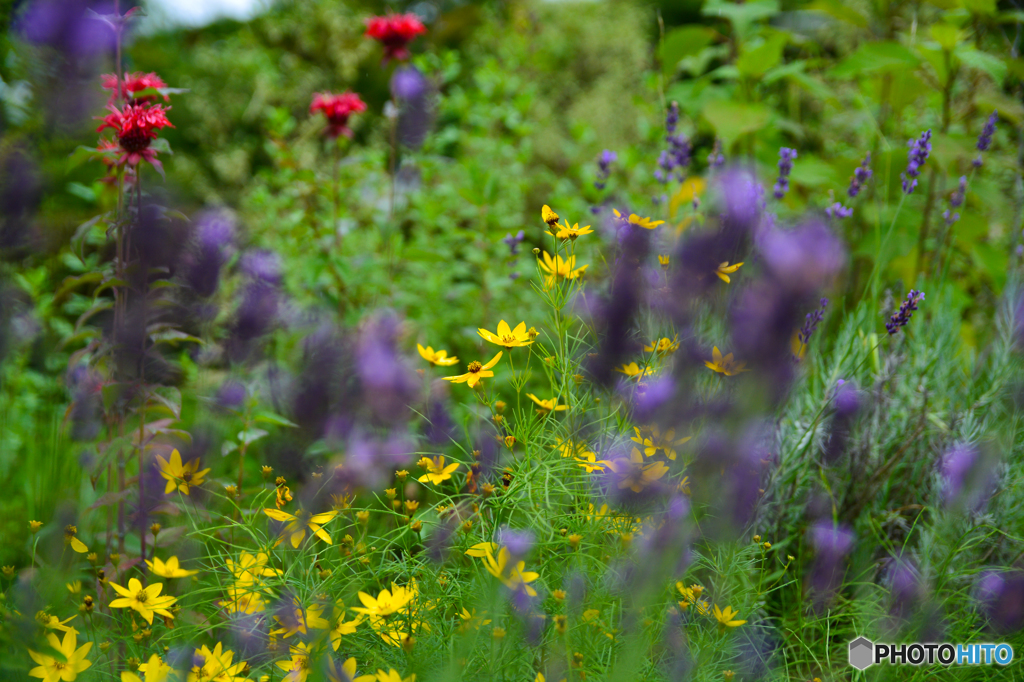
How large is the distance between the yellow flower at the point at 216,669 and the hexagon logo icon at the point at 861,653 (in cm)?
84

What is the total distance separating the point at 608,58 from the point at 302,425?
4816 millimetres

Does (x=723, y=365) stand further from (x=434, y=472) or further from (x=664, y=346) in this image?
(x=434, y=472)

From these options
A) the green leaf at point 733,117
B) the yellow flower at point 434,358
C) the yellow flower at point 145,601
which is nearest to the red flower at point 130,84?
the yellow flower at point 434,358

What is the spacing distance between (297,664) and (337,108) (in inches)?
57.7

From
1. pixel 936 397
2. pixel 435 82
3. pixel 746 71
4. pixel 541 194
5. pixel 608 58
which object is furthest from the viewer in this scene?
pixel 608 58

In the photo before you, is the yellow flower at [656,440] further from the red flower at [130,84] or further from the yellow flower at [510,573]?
the red flower at [130,84]

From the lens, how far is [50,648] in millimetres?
767

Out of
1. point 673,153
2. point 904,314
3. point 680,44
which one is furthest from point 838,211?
point 680,44

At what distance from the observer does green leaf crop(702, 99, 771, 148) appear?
5.58ft

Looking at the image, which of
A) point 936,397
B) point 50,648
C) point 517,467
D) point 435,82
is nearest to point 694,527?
point 517,467

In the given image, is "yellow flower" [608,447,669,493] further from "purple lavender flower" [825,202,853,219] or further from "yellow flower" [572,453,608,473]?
"purple lavender flower" [825,202,853,219]

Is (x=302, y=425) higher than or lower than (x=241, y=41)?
lower

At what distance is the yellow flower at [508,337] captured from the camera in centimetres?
91

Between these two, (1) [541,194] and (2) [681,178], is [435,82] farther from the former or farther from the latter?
(1) [541,194]
